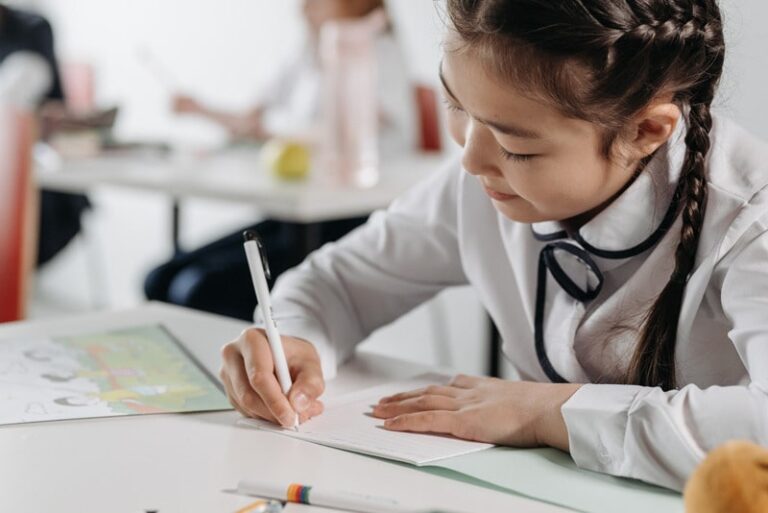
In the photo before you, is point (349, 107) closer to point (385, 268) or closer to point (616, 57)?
point (385, 268)

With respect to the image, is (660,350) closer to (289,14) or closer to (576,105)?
(576,105)

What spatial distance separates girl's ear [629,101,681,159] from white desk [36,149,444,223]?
1.13 m

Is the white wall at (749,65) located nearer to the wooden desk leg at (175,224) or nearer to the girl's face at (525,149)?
the girl's face at (525,149)

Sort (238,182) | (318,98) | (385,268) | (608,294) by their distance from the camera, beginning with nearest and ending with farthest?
(608,294), (385,268), (238,182), (318,98)

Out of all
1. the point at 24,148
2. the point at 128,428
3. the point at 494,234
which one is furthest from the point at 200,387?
the point at 24,148

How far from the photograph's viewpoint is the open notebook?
0.83 m

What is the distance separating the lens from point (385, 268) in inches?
48.6

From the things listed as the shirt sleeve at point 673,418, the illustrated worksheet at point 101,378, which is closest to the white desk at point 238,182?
the illustrated worksheet at point 101,378

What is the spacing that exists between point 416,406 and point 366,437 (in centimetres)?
7

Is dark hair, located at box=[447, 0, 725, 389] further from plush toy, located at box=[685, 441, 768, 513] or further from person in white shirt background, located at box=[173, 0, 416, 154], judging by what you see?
person in white shirt background, located at box=[173, 0, 416, 154]

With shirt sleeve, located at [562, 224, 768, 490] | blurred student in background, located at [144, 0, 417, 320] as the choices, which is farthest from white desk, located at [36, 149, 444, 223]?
shirt sleeve, located at [562, 224, 768, 490]

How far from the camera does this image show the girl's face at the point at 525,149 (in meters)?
0.88

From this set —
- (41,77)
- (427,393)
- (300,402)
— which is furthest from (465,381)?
(41,77)

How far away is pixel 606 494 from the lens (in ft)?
2.52
